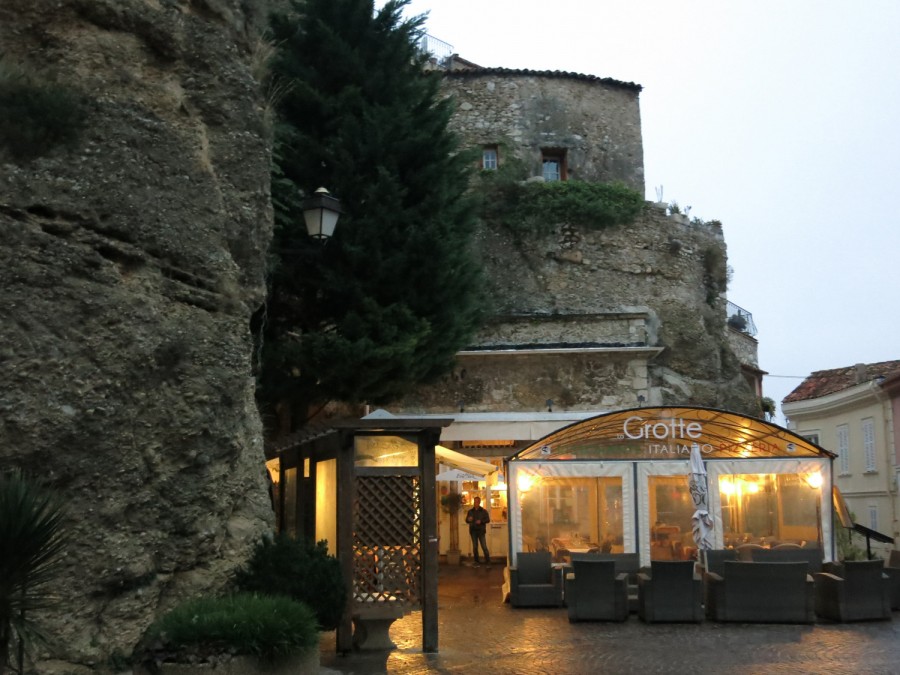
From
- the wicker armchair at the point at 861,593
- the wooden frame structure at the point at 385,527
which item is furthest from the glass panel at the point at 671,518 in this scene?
the wooden frame structure at the point at 385,527

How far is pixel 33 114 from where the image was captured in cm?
765

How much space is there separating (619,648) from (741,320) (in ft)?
86.7

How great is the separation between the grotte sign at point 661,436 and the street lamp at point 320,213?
22.0 ft

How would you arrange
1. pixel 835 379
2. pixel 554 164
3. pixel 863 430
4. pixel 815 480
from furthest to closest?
pixel 835 379 → pixel 863 430 → pixel 554 164 → pixel 815 480

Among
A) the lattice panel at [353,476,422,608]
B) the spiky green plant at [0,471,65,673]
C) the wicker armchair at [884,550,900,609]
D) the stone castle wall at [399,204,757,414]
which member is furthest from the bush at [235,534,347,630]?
the stone castle wall at [399,204,757,414]

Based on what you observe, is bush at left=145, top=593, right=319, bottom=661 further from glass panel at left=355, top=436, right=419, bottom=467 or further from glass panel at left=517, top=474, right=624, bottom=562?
glass panel at left=517, top=474, right=624, bottom=562

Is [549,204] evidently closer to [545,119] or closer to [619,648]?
[545,119]

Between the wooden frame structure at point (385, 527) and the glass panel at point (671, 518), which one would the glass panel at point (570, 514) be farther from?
the wooden frame structure at point (385, 527)

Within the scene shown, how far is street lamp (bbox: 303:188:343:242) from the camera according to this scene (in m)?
10.2

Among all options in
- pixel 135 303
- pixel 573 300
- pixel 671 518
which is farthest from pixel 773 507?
pixel 135 303

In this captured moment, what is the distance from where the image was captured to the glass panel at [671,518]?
1581cm

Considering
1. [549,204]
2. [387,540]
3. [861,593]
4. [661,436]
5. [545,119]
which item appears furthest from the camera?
[545,119]

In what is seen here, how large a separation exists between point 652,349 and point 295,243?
1112cm

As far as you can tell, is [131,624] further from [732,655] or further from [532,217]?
[532,217]
